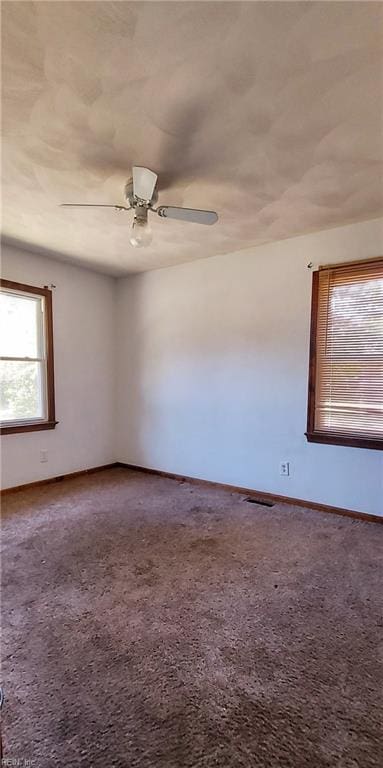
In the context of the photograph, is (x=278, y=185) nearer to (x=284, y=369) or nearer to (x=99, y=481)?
(x=284, y=369)

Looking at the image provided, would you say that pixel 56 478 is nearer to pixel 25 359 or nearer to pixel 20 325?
pixel 25 359

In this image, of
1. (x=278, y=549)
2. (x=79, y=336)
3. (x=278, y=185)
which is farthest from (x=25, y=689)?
(x=79, y=336)

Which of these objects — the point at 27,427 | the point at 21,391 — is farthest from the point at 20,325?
the point at 27,427

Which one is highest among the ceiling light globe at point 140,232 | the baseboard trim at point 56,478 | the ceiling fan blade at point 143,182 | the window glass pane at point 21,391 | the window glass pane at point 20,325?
the ceiling fan blade at point 143,182

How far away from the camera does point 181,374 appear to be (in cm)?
415

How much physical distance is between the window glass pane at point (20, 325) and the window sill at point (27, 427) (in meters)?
0.73

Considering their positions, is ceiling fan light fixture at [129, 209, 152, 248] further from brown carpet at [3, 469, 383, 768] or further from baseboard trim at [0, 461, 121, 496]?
baseboard trim at [0, 461, 121, 496]

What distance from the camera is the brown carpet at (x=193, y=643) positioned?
118cm

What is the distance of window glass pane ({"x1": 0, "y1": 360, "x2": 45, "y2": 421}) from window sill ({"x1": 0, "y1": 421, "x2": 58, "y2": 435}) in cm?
10

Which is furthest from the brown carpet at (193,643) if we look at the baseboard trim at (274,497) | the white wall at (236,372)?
the white wall at (236,372)

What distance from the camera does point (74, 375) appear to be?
4281mm

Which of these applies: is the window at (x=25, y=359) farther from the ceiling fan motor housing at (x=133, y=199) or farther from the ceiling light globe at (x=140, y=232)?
the ceiling light globe at (x=140, y=232)

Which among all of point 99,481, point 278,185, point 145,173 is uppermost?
point 278,185

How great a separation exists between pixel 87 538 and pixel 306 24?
10.1 feet
